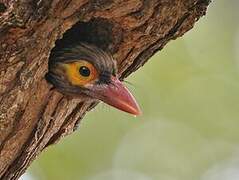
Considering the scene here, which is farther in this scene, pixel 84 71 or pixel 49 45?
pixel 84 71

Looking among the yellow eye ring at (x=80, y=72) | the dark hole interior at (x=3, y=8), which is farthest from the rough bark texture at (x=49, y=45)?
the yellow eye ring at (x=80, y=72)

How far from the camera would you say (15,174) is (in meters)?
4.94

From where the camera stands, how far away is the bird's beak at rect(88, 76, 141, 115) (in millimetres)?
5047

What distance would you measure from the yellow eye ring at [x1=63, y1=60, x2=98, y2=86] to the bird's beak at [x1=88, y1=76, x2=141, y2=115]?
0.07 meters

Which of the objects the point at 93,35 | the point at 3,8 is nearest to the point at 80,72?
the point at 93,35

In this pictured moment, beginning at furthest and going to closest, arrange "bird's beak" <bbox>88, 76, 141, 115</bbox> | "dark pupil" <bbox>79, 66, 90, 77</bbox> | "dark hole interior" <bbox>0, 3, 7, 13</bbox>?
"dark pupil" <bbox>79, 66, 90, 77</bbox> < "bird's beak" <bbox>88, 76, 141, 115</bbox> < "dark hole interior" <bbox>0, 3, 7, 13</bbox>

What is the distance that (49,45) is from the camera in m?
4.65

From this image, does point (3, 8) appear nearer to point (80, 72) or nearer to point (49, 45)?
point (49, 45)

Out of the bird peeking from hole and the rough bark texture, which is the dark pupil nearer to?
the bird peeking from hole

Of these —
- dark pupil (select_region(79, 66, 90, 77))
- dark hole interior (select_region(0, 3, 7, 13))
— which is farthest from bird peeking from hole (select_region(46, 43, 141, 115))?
dark hole interior (select_region(0, 3, 7, 13))

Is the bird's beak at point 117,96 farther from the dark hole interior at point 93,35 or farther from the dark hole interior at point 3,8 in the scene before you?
the dark hole interior at point 3,8

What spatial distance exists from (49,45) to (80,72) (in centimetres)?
60

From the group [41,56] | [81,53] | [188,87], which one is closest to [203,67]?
[188,87]

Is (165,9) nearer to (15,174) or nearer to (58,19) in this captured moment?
(58,19)
